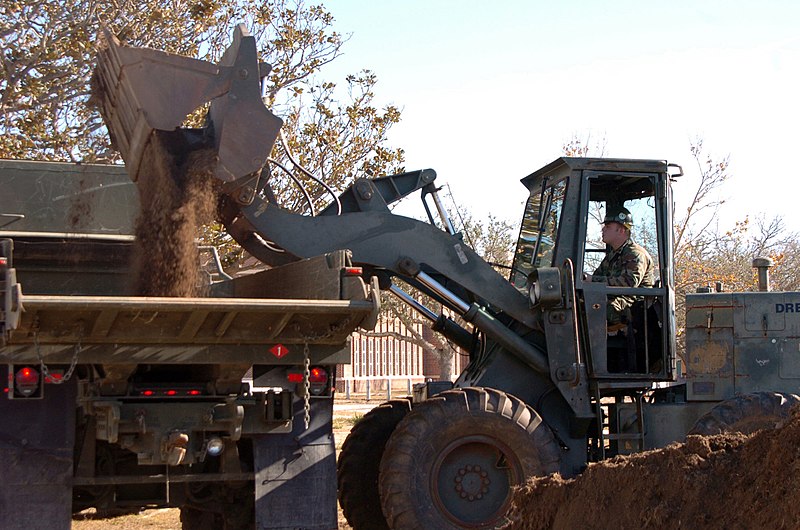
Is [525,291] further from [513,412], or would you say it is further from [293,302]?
[293,302]

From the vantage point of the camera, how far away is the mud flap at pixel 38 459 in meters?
6.82

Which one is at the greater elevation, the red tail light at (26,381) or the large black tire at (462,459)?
the red tail light at (26,381)

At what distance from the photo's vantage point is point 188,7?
16078 mm

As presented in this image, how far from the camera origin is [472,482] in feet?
26.0

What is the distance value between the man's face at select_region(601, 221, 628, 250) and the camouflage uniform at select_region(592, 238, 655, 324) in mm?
41

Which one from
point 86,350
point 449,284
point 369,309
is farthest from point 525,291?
point 86,350

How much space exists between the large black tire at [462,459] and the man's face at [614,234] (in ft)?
5.60

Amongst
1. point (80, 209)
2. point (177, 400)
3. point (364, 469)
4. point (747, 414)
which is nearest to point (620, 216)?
point (747, 414)

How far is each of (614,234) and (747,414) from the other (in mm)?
1804

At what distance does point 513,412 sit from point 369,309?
1.62 meters

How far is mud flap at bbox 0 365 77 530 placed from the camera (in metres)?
6.82

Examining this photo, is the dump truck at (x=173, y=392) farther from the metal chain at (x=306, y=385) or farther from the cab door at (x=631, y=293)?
the cab door at (x=631, y=293)

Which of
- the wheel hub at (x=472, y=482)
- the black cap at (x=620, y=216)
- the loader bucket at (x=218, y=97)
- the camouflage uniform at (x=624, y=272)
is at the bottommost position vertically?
the wheel hub at (x=472, y=482)

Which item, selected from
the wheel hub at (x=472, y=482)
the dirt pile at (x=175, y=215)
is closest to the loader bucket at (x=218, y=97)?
the dirt pile at (x=175, y=215)
